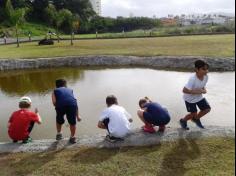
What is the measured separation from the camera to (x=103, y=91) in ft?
53.7

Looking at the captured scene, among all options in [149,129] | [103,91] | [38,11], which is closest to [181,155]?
[149,129]

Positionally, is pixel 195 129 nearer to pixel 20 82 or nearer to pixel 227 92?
pixel 227 92

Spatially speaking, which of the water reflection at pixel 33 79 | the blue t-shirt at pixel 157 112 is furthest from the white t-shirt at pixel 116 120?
the water reflection at pixel 33 79

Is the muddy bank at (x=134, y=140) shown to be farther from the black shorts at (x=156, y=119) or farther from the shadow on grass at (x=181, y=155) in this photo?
the black shorts at (x=156, y=119)

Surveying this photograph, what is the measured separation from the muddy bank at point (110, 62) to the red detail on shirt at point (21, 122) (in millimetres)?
15146

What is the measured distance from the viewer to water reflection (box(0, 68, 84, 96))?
58.4 ft

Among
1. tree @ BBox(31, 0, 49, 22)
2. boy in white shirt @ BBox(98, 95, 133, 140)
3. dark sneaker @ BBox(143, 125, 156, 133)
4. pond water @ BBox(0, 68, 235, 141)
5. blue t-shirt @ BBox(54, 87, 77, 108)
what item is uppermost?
tree @ BBox(31, 0, 49, 22)

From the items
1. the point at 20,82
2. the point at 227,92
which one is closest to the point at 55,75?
the point at 20,82

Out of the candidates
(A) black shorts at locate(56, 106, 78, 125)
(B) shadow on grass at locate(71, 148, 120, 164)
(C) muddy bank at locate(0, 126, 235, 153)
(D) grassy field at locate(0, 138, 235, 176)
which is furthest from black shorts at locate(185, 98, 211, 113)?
(A) black shorts at locate(56, 106, 78, 125)

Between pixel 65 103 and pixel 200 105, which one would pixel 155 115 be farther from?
pixel 65 103

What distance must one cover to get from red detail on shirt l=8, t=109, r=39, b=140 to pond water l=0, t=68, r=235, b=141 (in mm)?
2109

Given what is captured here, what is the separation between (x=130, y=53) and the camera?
26562mm

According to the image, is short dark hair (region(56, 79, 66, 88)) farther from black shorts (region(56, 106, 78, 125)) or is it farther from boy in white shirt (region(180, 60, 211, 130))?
boy in white shirt (region(180, 60, 211, 130))

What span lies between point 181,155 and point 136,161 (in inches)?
30.4
